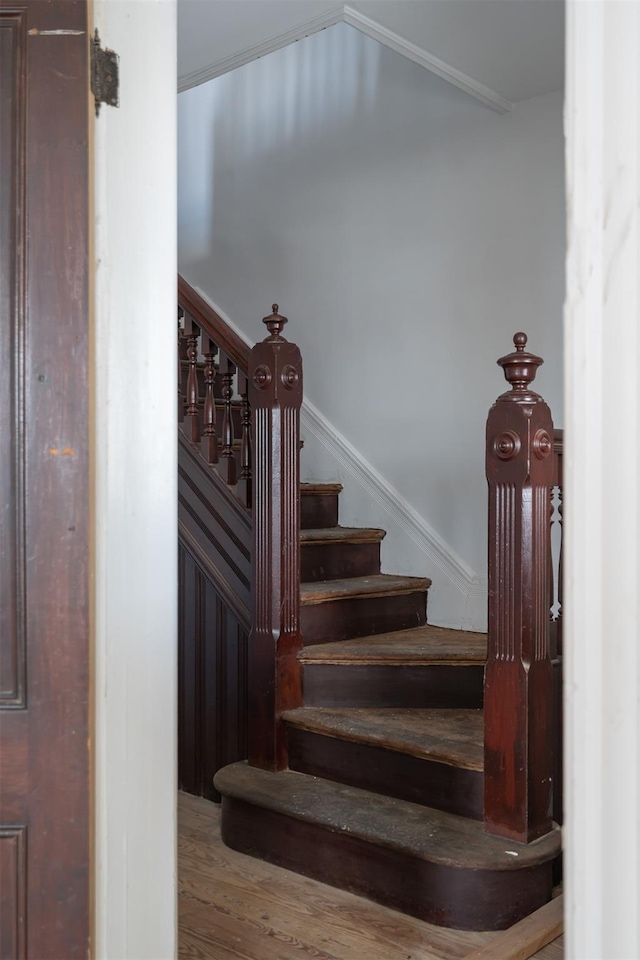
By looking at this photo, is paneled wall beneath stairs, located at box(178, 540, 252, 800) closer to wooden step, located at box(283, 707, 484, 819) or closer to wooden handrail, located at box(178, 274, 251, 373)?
wooden step, located at box(283, 707, 484, 819)

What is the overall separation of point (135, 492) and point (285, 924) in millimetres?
1667

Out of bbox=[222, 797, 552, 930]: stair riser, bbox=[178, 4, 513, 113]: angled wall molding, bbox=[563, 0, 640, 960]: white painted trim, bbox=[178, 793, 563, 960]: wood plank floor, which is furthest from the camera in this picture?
bbox=[178, 4, 513, 113]: angled wall molding

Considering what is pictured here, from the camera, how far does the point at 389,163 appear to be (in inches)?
168

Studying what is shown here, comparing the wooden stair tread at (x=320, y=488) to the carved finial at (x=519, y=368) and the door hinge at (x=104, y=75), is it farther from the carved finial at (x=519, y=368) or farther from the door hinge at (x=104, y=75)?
the door hinge at (x=104, y=75)

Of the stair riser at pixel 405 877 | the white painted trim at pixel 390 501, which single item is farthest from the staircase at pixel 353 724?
the white painted trim at pixel 390 501

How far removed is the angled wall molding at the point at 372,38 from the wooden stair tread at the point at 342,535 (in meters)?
1.90

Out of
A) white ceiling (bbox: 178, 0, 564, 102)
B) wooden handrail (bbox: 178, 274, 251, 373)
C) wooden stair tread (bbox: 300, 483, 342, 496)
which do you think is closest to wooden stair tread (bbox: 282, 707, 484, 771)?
wooden stair tread (bbox: 300, 483, 342, 496)

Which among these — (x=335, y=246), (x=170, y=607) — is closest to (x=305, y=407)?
(x=335, y=246)

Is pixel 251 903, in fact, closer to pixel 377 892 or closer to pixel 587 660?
pixel 377 892

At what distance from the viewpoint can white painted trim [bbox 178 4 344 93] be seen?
311 cm

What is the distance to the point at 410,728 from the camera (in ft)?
9.87

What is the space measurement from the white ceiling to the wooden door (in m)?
1.87

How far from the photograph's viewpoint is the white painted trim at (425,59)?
310cm

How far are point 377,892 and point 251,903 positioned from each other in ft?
Answer: 1.22
